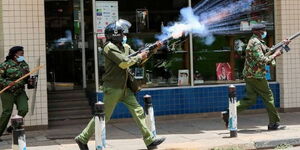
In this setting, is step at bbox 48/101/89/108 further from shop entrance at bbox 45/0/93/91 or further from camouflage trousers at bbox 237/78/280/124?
camouflage trousers at bbox 237/78/280/124

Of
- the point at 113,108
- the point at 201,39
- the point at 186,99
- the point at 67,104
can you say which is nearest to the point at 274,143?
the point at 113,108

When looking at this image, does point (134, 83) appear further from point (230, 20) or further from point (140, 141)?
point (230, 20)

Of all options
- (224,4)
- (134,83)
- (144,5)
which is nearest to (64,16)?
(144,5)

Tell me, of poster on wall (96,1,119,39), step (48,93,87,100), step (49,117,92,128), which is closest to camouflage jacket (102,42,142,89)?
poster on wall (96,1,119,39)

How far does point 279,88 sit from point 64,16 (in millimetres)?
5393

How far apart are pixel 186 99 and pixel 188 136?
7.51 ft

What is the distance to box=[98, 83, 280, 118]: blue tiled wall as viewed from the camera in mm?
11344

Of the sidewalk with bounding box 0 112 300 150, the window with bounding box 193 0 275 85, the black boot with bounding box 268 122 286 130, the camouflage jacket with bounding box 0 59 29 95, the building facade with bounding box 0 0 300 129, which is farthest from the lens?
the window with bounding box 193 0 275 85

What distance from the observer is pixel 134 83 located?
803 centimetres

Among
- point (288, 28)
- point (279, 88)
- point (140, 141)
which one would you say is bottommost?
point (140, 141)

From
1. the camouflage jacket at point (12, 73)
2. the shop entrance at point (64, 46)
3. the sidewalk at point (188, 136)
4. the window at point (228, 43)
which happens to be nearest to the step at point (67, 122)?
the sidewalk at point (188, 136)

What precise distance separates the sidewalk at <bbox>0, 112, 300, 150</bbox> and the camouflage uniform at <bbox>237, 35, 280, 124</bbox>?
523 millimetres

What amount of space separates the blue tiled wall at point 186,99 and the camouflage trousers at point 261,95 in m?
2.08

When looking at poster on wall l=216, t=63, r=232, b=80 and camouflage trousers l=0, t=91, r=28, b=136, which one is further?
poster on wall l=216, t=63, r=232, b=80
